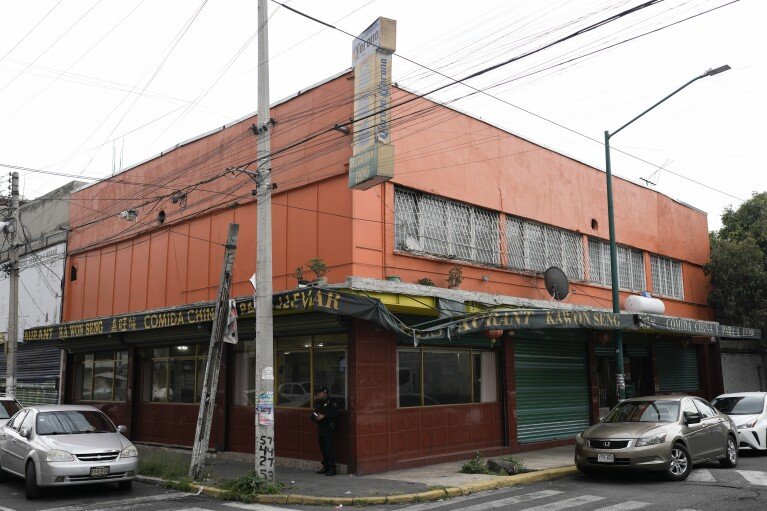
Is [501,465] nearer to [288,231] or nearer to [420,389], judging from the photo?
[420,389]

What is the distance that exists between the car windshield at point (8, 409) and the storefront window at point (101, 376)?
4124mm

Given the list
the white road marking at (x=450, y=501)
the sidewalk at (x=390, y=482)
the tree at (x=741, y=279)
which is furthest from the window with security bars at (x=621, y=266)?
the white road marking at (x=450, y=501)

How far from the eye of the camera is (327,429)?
1295cm

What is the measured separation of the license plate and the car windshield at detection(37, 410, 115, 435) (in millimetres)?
1346

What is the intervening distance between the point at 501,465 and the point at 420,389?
260 cm

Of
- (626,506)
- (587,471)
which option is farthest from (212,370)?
(626,506)

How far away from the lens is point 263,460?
1143cm

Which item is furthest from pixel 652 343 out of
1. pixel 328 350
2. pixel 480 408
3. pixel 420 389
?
pixel 328 350

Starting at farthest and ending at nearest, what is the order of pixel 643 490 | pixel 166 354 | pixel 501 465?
pixel 166 354 → pixel 501 465 → pixel 643 490

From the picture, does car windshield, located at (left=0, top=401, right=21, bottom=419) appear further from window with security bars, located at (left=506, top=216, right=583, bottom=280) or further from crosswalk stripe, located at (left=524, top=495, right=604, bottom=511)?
window with security bars, located at (left=506, top=216, right=583, bottom=280)

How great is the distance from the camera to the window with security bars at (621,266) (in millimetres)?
20891

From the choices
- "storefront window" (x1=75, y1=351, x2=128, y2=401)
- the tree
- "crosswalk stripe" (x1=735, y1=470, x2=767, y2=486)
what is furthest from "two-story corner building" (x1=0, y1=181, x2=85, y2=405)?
the tree

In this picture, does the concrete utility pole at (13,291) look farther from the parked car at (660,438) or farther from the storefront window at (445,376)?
the parked car at (660,438)

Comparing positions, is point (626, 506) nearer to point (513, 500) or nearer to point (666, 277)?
point (513, 500)
